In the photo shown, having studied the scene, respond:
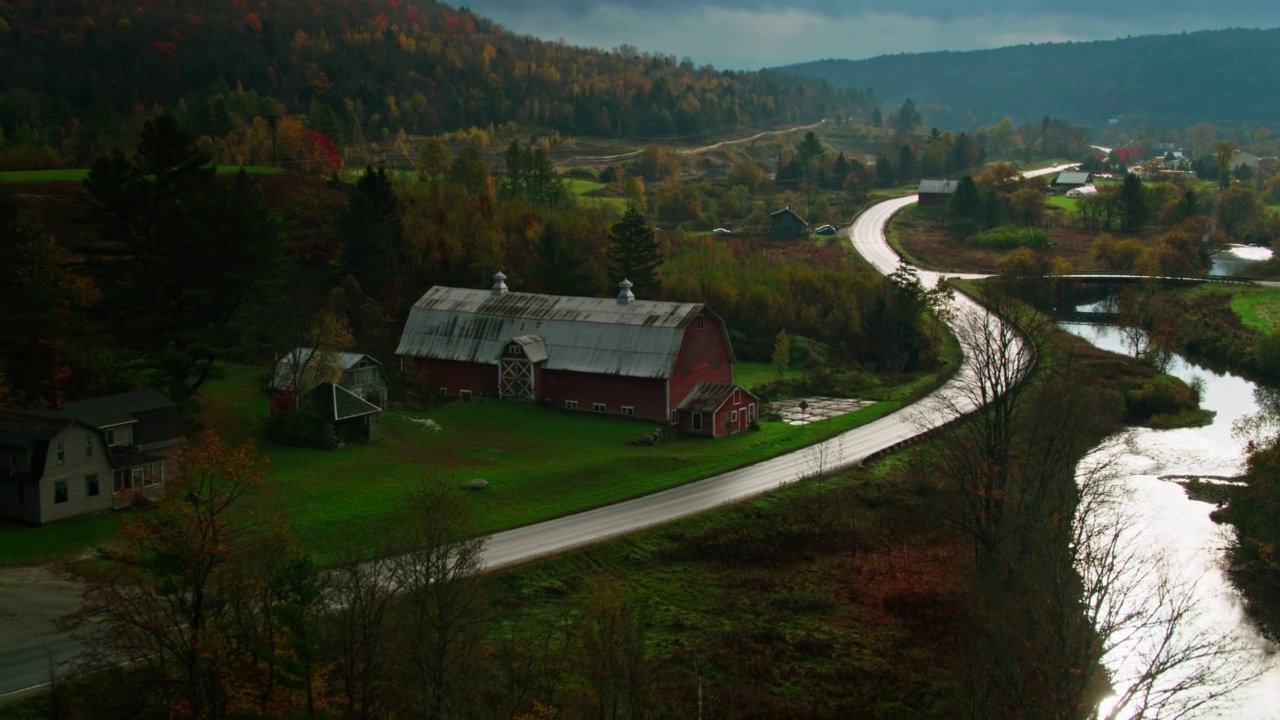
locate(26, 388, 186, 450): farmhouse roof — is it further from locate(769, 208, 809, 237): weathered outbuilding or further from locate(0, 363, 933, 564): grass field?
locate(769, 208, 809, 237): weathered outbuilding

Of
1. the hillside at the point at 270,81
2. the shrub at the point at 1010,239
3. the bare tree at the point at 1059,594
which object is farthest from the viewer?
the shrub at the point at 1010,239

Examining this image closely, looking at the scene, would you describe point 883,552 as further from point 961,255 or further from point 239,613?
point 961,255

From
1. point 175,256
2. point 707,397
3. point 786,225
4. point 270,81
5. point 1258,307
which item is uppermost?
point 270,81

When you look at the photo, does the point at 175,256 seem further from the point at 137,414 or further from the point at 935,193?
the point at 935,193

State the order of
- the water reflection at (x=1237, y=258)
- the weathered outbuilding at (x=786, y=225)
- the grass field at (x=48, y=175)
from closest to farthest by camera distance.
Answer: the grass field at (x=48, y=175) → the water reflection at (x=1237, y=258) → the weathered outbuilding at (x=786, y=225)

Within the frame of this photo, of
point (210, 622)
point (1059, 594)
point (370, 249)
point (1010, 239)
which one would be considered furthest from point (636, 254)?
point (1010, 239)

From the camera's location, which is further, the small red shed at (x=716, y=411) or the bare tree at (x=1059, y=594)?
the small red shed at (x=716, y=411)

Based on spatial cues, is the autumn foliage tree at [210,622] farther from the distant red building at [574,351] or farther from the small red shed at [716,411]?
the distant red building at [574,351]

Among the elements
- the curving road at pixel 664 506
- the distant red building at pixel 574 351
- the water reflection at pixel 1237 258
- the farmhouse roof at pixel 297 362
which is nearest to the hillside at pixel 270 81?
the distant red building at pixel 574 351
